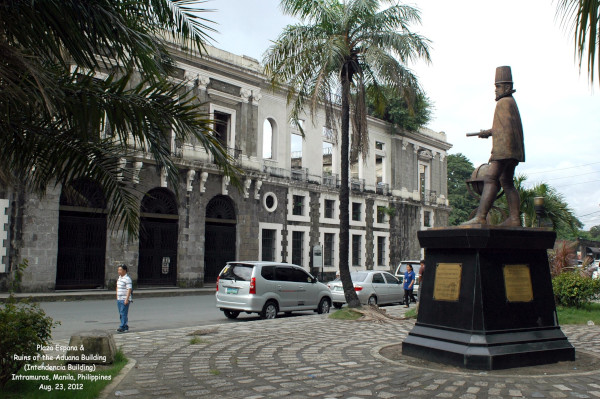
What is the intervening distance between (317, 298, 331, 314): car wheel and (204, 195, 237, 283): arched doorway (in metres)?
11.9

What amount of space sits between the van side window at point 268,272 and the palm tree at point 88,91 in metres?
8.17

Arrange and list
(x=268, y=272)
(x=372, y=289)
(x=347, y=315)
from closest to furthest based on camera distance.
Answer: (x=347, y=315) < (x=268, y=272) < (x=372, y=289)

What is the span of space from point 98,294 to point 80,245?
2952mm

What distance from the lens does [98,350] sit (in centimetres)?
720

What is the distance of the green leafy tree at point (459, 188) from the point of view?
5920 centimetres

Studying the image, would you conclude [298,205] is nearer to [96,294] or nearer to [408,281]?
[408,281]

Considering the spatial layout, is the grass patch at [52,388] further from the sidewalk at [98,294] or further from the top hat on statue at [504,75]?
the sidewalk at [98,294]

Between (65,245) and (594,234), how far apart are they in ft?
356

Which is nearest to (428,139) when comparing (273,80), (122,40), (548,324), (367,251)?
(367,251)

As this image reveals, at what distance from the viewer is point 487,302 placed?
721 cm

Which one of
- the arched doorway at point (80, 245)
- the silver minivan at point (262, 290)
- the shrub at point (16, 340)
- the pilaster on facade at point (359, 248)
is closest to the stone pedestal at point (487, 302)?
the shrub at point (16, 340)

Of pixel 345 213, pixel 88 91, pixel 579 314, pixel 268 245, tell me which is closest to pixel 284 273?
pixel 345 213

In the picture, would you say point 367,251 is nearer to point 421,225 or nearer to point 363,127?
point 421,225

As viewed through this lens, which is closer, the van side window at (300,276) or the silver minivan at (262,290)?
the silver minivan at (262,290)
